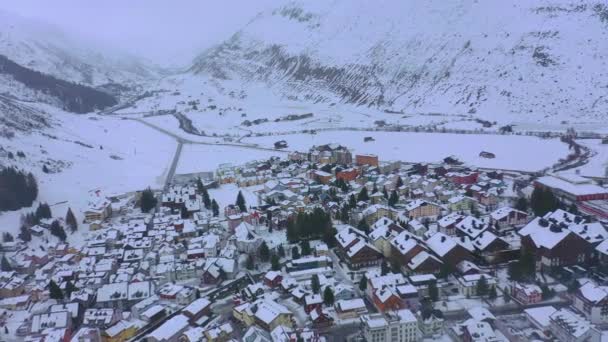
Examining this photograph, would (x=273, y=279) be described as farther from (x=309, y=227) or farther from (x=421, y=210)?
(x=421, y=210)

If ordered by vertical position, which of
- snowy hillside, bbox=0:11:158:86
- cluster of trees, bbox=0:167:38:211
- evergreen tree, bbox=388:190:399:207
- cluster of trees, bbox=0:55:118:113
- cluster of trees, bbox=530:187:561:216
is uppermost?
snowy hillside, bbox=0:11:158:86

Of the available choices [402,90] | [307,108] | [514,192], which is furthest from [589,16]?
[514,192]

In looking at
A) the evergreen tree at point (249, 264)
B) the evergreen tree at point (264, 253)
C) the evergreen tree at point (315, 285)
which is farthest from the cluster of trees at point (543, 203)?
the evergreen tree at point (249, 264)

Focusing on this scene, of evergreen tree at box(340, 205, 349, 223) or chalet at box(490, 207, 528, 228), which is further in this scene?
evergreen tree at box(340, 205, 349, 223)

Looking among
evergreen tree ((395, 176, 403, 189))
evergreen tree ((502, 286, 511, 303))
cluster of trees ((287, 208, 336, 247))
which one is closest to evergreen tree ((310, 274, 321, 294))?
cluster of trees ((287, 208, 336, 247))

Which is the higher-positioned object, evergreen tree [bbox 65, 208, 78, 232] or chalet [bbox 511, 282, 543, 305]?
evergreen tree [bbox 65, 208, 78, 232]

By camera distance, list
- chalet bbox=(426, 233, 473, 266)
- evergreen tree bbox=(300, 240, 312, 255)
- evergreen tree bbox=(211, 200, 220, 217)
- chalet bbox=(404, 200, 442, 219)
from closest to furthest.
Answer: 1. chalet bbox=(426, 233, 473, 266)
2. evergreen tree bbox=(300, 240, 312, 255)
3. chalet bbox=(404, 200, 442, 219)
4. evergreen tree bbox=(211, 200, 220, 217)

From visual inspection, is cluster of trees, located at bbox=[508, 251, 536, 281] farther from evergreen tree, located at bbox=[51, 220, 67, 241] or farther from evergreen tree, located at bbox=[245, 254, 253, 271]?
evergreen tree, located at bbox=[51, 220, 67, 241]

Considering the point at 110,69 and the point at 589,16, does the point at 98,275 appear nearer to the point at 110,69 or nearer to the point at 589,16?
the point at 589,16
